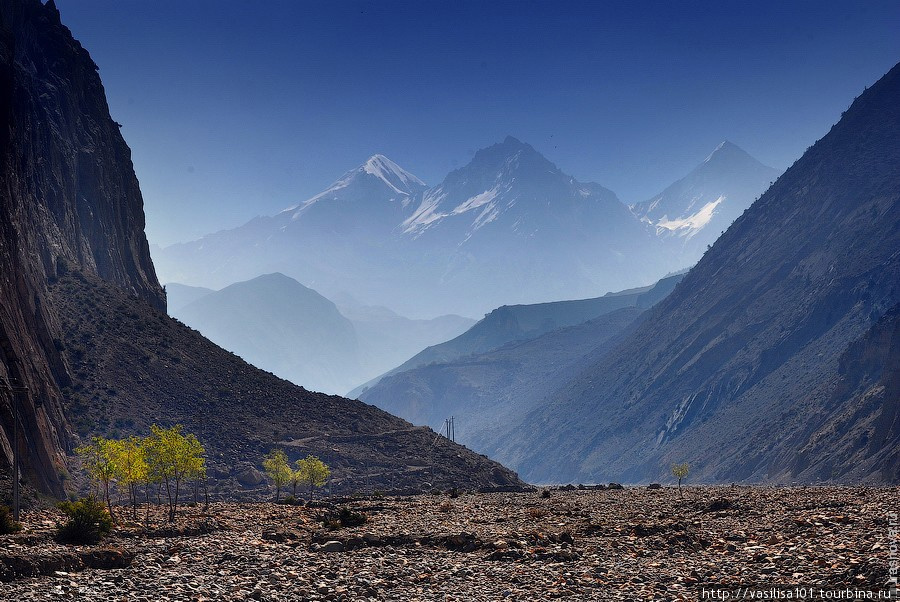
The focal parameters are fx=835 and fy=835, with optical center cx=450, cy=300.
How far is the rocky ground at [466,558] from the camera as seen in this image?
29.5 meters

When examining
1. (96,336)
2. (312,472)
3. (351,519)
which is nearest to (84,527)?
(351,519)

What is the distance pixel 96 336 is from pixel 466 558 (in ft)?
→ 297

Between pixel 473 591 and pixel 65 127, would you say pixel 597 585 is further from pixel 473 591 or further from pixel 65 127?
pixel 65 127

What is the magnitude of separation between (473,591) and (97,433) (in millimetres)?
78438

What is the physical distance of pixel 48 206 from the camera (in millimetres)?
124438

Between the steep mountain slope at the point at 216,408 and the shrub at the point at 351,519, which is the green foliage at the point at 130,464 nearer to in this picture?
the shrub at the point at 351,519

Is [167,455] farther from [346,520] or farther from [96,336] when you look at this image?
Result: [96,336]

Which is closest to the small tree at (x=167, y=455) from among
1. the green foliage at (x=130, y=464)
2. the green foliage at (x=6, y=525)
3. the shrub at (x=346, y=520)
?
the green foliage at (x=130, y=464)

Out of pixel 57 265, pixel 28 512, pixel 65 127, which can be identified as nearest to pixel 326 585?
pixel 28 512

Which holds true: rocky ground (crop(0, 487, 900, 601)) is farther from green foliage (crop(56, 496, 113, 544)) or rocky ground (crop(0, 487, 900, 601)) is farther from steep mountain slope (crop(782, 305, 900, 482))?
steep mountain slope (crop(782, 305, 900, 482))

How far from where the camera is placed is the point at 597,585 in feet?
100

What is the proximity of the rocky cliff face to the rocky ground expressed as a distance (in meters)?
32.0

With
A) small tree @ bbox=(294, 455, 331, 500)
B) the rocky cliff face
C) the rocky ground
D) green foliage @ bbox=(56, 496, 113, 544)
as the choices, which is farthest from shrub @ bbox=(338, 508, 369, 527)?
small tree @ bbox=(294, 455, 331, 500)

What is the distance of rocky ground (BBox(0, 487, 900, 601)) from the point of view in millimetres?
29453
